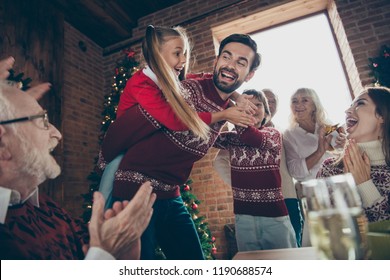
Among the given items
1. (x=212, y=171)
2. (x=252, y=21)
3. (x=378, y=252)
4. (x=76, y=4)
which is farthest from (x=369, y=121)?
(x=76, y=4)

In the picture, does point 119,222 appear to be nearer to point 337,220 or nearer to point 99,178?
point 337,220

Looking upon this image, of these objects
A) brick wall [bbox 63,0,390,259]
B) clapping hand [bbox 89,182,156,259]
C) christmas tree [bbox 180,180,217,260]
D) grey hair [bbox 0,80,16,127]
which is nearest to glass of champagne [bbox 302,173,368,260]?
clapping hand [bbox 89,182,156,259]

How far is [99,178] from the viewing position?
2.41m

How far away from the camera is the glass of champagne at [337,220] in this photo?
1.16 feet

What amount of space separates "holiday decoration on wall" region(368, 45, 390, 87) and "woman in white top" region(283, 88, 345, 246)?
2.40 ft

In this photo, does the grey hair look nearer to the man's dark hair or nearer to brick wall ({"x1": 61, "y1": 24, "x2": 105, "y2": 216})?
the man's dark hair

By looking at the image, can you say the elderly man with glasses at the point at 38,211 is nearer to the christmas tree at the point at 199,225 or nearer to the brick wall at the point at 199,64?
the christmas tree at the point at 199,225

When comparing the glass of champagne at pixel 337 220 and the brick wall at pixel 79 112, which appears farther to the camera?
the brick wall at pixel 79 112

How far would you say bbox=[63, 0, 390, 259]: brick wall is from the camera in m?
2.42

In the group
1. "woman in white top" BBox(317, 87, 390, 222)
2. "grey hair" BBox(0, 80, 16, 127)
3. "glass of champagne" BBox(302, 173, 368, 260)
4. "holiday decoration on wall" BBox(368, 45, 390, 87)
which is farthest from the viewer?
"holiday decoration on wall" BBox(368, 45, 390, 87)

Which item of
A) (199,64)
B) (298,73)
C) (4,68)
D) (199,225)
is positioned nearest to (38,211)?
(4,68)

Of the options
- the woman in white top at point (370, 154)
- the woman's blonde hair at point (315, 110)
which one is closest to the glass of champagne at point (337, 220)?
the woman in white top at point (370, 154)

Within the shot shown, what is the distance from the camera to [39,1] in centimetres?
253

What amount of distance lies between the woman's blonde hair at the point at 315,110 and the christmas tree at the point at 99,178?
1091mm
